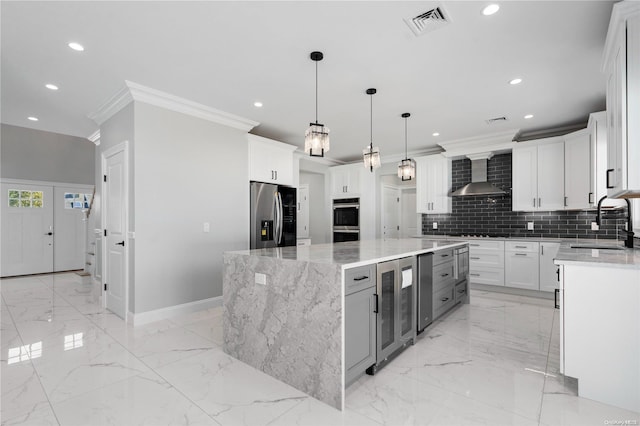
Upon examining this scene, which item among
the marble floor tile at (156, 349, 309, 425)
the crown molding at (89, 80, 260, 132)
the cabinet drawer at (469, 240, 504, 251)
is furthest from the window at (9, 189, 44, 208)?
the cabinet drawer at (469, 240, 504, 251)

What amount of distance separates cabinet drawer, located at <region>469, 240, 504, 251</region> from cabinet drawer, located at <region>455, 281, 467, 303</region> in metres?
1.18

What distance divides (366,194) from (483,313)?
3468mm

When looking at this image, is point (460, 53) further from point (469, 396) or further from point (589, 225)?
point (589, 225)

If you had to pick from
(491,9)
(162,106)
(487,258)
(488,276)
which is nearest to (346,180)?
(487,258)

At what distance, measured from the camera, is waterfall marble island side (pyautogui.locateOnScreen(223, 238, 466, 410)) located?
1.93m

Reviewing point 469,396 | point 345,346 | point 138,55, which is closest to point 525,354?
point 469,396

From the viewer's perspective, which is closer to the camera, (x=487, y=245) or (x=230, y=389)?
(x=230, y=389)

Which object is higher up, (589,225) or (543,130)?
(543,130)

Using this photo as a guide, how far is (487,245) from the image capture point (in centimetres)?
506

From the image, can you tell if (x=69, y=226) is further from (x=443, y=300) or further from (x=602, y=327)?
(x=602, y=327)

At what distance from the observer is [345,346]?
1.94 m

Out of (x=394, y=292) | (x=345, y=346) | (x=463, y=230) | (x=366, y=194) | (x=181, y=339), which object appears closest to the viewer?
(x=345, y=346)

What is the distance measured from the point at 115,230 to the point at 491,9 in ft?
14.3

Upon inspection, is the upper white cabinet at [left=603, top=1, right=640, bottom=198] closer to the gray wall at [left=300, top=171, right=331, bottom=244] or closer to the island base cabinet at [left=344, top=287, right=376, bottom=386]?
the island base cabinet at [left=344, top=287, right=376, bottom=386]
